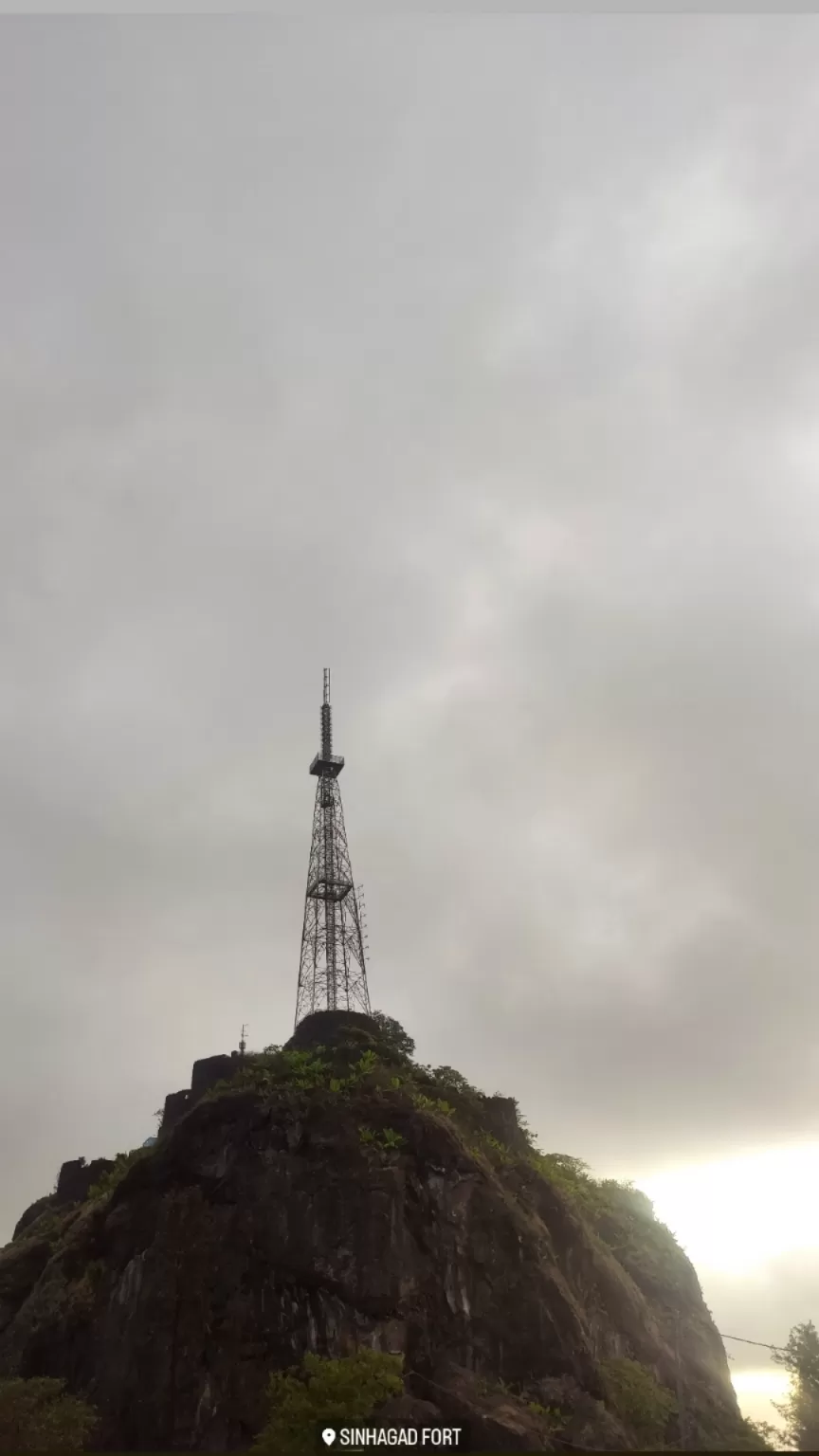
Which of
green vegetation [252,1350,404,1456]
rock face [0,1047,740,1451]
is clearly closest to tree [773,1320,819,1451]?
rock face [0,1047,740,1451]

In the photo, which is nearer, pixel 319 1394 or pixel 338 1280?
pixel 319 1394

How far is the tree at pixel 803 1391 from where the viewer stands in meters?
48.3

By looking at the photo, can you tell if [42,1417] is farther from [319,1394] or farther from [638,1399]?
[638,1399]

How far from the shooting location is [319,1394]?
38.0m

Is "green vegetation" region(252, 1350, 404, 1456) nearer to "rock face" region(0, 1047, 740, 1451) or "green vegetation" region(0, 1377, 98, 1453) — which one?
"rock face" region(0, 1047, 740, 1451)

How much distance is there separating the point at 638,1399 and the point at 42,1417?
87.7 feet

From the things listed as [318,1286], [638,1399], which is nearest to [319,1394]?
[318,1286]

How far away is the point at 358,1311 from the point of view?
143ft

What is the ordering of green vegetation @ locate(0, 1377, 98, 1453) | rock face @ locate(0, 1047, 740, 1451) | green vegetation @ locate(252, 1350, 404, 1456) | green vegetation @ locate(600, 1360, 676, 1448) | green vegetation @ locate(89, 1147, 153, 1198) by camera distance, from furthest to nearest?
1. green vegetation @ locate(89, 1147, 153, 1198)
2. green vegetation @ locate(600, 1360, 676, 1448)
3. rock face @ locate(0, 1047, 740, 1451)
4. green vegetation @ locate(0, 1377, 98, 1453)
5. green vegetation @ locate(252, 1350, 404, 1456)

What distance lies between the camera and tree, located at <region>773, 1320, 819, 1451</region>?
48.3m

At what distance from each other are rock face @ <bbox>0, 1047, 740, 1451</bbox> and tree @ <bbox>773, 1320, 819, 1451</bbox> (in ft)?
9.77

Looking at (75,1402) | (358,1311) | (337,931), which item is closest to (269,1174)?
(358,1311)

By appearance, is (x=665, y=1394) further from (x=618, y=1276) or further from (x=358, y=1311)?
(x=358, y=1311)

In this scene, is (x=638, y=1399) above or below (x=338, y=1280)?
below
